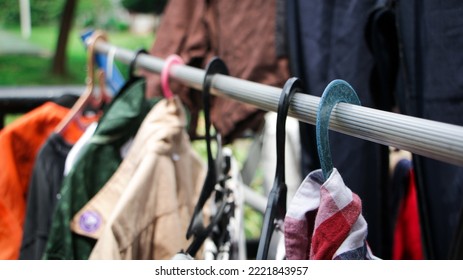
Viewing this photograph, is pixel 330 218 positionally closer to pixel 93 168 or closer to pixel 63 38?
pixel 93 168

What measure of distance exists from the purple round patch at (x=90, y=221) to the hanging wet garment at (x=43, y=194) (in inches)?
4.7

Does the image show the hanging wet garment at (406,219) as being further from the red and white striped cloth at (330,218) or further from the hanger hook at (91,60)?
the hanger hook at (91,60)

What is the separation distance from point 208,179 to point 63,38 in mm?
2676

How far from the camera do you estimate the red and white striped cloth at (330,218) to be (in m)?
0.36

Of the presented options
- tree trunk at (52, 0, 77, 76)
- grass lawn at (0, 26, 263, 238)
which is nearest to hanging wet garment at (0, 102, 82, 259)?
grass lawn at (0, 26, 263, 238)

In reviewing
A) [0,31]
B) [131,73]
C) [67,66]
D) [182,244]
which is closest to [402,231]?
[182,244]

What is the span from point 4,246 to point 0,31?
8.41ft

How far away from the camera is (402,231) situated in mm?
828

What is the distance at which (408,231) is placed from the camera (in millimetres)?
821

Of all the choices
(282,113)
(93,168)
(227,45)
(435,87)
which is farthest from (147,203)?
(227,45)

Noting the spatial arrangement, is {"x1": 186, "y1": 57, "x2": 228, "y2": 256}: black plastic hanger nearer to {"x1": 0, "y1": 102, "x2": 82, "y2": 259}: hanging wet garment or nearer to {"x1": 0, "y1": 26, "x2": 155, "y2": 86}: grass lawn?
{"x1": 0, "y1": 102, "x2": 82, "y2": 259}: hanging wet garment

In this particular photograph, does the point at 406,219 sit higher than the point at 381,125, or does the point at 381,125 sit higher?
the point at 381,125

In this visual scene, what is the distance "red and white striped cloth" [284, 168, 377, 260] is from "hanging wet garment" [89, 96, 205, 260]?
0.81 feet

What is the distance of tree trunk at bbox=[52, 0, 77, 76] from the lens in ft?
9.67
